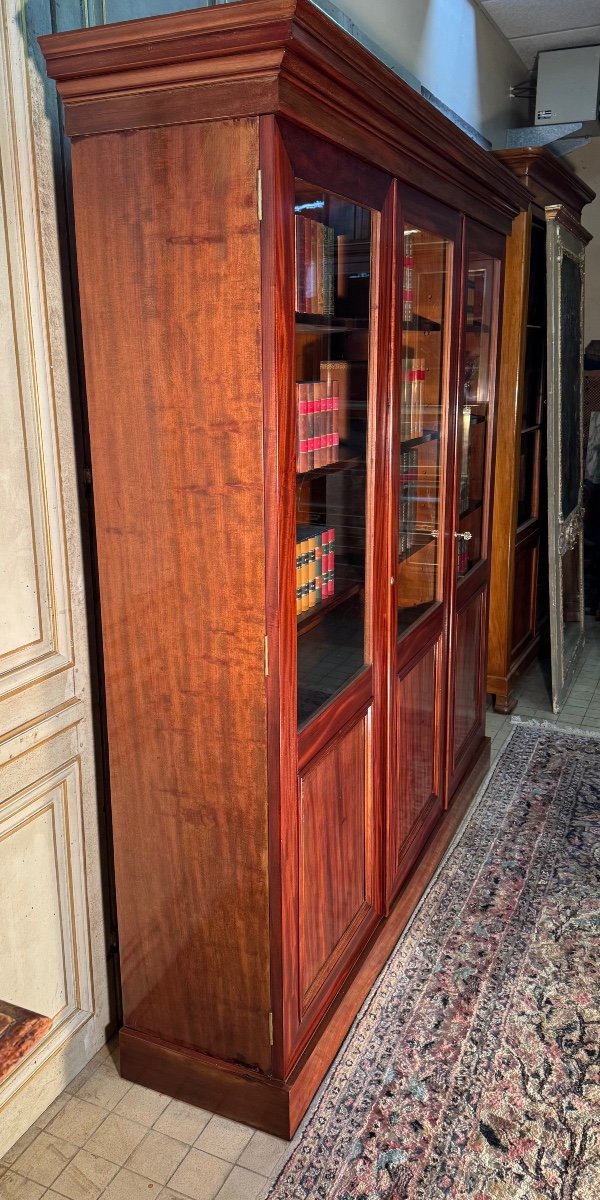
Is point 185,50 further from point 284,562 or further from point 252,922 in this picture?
point 252,922

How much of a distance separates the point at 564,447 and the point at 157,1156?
351 cm

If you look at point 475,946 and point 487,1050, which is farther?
point 475,946

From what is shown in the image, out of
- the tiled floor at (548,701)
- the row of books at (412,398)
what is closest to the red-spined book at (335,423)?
the row of books at (412,398)

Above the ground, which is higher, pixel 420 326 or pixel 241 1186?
pixel 420 326

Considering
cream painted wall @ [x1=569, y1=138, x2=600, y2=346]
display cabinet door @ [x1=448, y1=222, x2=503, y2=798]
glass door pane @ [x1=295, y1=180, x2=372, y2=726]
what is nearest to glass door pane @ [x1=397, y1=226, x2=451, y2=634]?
display cabinet door @ [x1=448, y1=222, x2=503, y2=798]

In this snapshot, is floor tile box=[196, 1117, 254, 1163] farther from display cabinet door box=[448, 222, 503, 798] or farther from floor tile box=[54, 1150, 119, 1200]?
display cabinet door box=[448, 222, 503, 798]

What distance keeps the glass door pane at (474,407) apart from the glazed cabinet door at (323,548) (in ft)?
2.80

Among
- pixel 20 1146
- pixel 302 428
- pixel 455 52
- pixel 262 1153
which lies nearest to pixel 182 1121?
pixel 262 1153

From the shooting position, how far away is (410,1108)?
6.57 ft

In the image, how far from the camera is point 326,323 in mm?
1933

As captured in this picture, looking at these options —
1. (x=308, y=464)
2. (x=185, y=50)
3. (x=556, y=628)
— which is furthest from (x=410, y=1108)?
(x=556, y=628)

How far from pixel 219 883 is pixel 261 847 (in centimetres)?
14

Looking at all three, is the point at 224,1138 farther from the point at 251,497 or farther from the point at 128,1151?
the point at 251,497

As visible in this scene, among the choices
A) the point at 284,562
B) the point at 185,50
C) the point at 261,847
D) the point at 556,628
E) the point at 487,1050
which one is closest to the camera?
the point at 185,50
